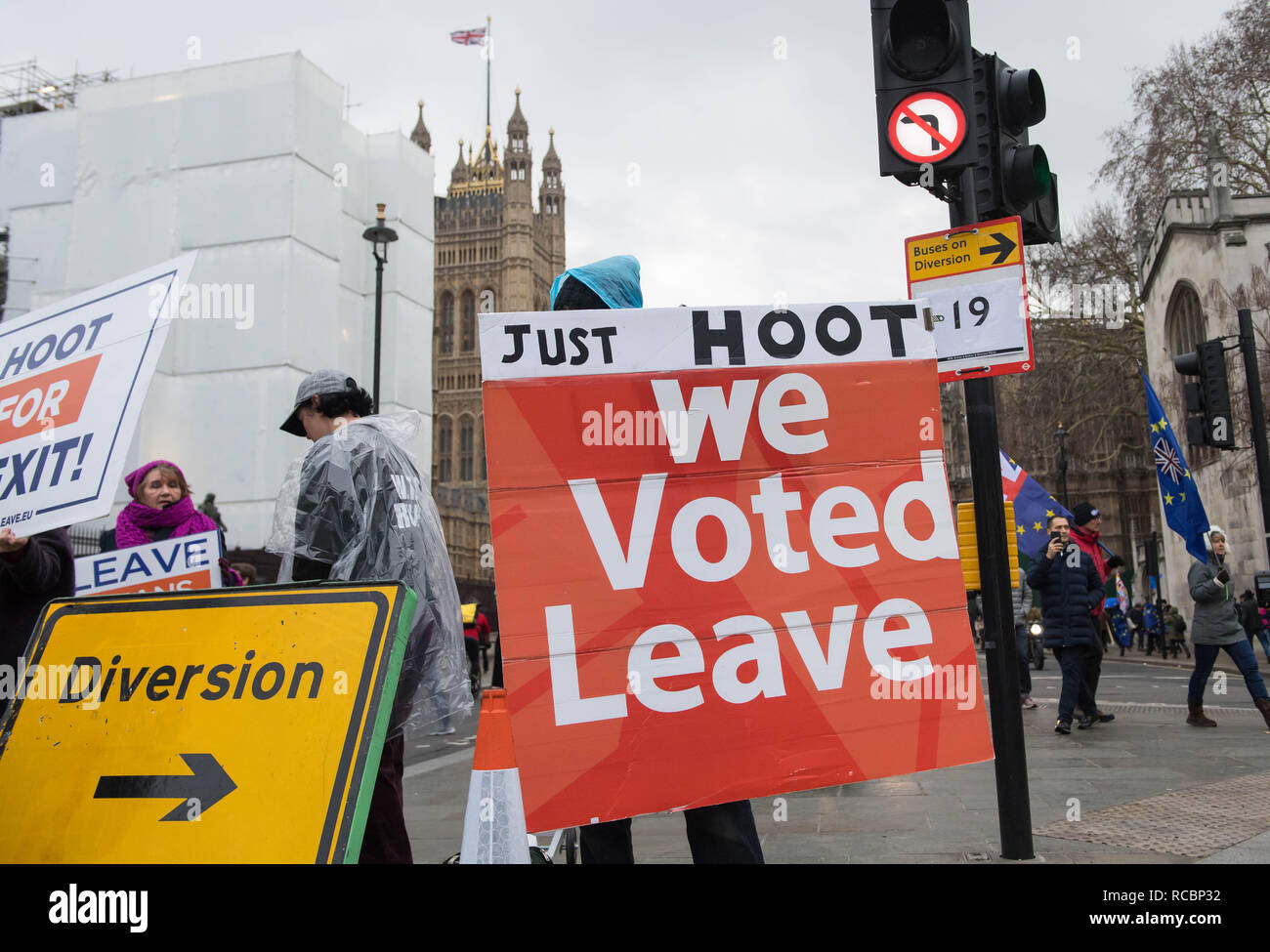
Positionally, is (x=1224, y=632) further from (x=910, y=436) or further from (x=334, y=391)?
(x=334, y=391)

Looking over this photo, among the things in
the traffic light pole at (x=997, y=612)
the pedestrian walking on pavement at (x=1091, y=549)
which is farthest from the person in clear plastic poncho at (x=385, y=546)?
the pedestrian walking on pavement at (x=1091, y=549)

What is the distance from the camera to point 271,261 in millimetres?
27906

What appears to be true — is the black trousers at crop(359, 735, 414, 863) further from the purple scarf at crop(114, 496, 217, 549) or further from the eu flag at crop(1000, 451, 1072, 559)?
the eu flag at crop(1000, 451, 1072, 559)

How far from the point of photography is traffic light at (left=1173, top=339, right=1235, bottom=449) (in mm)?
12438

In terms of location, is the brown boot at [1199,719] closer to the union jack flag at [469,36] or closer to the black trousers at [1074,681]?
the black trousers at [1074,681]

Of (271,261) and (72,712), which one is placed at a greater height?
(271,261)

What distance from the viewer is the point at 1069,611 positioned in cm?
917

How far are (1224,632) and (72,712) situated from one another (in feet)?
28.8

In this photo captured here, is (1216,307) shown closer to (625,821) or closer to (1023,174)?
(1023,174)

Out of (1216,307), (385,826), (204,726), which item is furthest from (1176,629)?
(204,726)

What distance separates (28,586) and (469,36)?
103086 millimetres

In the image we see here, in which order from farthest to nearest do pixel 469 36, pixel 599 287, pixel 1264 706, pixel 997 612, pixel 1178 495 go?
pixel 469 36, pixel 1178 495, pixel 1264 706, pixel 997 612, pixel 599 287

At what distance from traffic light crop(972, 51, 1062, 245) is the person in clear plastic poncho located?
2.78m
